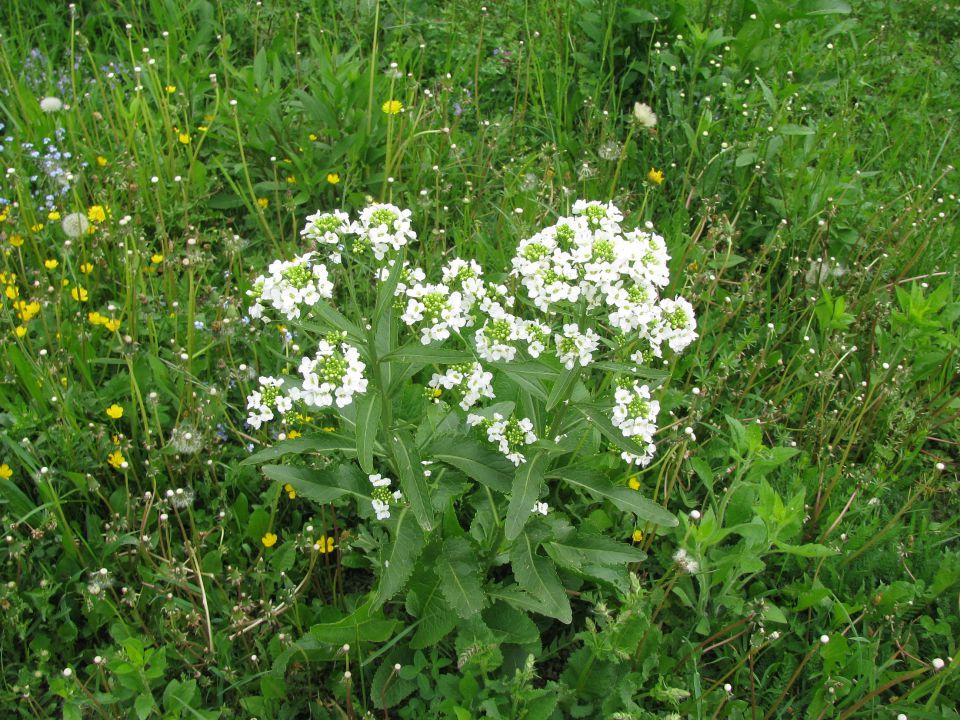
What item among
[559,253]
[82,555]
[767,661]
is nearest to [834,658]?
[767,661]

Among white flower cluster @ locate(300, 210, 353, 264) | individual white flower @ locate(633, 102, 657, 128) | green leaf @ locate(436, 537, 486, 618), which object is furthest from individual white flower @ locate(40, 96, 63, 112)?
green leaf @ locate(436, 537, 486, 618)

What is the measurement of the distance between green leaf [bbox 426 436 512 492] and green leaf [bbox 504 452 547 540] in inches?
1.5

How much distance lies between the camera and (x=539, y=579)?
2010 mm

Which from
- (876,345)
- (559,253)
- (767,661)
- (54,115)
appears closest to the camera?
(559,253)

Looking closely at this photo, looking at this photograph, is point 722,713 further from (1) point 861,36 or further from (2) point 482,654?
(1) point 861,36

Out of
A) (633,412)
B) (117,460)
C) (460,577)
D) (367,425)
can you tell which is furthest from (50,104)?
(633,412)

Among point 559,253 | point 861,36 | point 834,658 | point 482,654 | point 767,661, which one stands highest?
point 559,253

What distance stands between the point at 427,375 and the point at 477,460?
86 centimetres

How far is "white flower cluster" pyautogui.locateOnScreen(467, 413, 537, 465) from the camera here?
198cm

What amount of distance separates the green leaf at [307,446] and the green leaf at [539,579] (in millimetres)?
487

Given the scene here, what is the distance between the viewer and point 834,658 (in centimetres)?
220

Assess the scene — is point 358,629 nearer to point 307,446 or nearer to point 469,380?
point 307,446

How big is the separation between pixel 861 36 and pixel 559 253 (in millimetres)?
3834

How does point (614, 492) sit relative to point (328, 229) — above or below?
below
